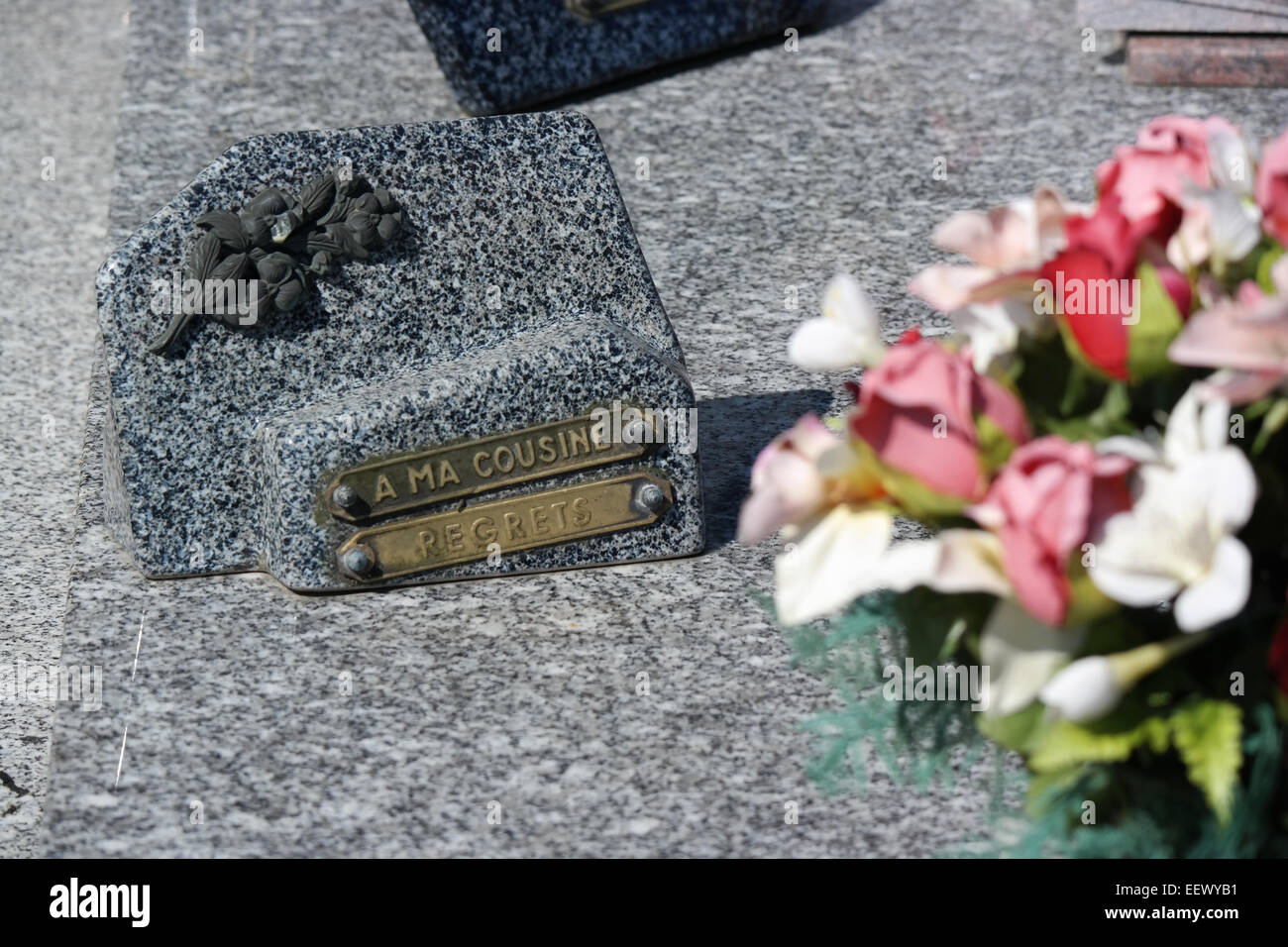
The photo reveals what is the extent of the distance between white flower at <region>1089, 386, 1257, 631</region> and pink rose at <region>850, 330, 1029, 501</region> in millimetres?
168

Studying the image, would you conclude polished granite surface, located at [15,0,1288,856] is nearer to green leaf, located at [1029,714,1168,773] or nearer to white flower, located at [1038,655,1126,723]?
green leaf, located at [1029,714,1168,773]

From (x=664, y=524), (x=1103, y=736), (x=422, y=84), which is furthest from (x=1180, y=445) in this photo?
(x=422, y=84)

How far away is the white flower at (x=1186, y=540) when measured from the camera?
174 cm

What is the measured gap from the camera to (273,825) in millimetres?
2637

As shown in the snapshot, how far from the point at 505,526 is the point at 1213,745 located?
5.59 ft

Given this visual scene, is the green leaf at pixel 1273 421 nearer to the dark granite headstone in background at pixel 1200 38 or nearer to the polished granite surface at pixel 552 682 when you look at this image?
the polished granite surface at pixel 552 682

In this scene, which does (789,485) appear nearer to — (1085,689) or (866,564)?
(866,564)

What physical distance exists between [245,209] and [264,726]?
1.02m

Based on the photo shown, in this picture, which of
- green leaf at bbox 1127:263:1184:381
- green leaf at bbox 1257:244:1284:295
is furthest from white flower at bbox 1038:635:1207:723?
green leaf at bbox 1257:244:1284:295

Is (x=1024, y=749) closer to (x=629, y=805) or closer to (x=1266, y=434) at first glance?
(x=1266, y=434)

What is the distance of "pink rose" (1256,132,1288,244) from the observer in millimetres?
1886

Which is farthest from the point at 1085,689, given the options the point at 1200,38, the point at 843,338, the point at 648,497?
the point at 1200,38

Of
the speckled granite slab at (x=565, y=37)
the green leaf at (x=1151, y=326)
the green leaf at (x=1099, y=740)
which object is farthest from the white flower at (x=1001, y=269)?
the speckled granite slab at (x=565, y=37)

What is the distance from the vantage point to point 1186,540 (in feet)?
5.80
